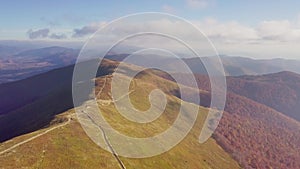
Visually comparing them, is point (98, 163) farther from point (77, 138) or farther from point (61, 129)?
point (61, 129)

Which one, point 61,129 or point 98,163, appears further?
point 61,129

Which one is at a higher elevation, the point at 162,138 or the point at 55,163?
the point at 55,163

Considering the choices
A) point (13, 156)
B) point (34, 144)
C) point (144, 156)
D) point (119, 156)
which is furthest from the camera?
point (144, 156)

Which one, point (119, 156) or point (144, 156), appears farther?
point (144, 156)

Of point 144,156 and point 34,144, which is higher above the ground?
point 34,144

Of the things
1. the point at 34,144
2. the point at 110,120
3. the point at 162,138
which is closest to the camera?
the point at 34,144

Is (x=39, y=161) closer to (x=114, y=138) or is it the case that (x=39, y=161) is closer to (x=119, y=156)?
(x=119, y=156)

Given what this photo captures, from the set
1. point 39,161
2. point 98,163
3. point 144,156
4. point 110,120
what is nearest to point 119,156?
point 98,163

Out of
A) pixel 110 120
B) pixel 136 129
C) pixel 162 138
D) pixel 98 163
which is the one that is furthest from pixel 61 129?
pixel 162 138

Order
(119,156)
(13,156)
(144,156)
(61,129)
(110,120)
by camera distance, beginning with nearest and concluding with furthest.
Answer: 1. (13,156)
2. (119,156)
3. (61,129)
4. (144,156)
5. (110,120)

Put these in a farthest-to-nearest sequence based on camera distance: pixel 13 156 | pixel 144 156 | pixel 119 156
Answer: pixel 144 156 < pixel 119 156 < pixel 13 156
